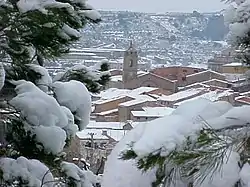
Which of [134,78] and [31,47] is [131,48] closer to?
[134,78]

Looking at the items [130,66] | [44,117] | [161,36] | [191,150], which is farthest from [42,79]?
[161,36]

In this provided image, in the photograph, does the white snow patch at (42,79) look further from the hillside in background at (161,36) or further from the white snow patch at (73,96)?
the hillside in background at (161,36)

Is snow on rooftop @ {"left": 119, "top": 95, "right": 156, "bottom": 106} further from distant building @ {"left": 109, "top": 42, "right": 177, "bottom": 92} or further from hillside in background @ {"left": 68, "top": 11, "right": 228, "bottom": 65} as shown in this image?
hillside in background @ {"left": 68, "top": 11, "right": 228, "bottom": 65}

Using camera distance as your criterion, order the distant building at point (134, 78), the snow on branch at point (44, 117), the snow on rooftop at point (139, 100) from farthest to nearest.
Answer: the distant building at point (134, 78), the snow on rooftop at point (139, 100), the snow on branch at point (44, 117)

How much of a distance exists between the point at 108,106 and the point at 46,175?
27505 mm

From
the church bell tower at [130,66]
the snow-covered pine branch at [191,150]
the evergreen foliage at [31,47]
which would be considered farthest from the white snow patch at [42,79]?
the church bell tower at [130,66]

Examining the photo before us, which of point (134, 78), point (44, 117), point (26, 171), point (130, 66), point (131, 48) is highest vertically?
point (44, 117)

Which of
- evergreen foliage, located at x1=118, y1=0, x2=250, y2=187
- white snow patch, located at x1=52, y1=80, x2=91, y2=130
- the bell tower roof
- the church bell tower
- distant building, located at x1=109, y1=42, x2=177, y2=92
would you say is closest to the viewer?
evergreen foliage, located at x1=118, y1=0, x2=250, y2=187

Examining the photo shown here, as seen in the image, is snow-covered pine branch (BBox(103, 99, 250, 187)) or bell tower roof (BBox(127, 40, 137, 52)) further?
bell tower roof (BBox(127, 40, 137, 52))

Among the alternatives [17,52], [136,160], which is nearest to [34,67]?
[17,52]

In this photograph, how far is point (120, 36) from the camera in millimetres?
39188

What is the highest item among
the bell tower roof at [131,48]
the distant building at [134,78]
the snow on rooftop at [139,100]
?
the bell tower roof at [131,48]

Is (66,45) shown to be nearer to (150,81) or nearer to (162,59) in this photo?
(150,81)

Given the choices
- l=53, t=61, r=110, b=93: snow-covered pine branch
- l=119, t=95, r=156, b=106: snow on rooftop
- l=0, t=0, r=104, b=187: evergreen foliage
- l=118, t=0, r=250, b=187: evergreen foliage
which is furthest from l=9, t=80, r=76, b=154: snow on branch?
l=119, t=95, r=156, b=106: snow on rooftop
